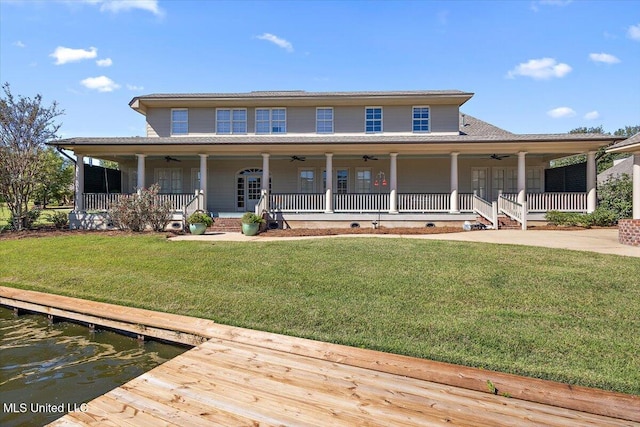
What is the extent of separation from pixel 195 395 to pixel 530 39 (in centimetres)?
1717

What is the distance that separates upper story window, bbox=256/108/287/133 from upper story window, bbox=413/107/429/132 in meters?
6.63

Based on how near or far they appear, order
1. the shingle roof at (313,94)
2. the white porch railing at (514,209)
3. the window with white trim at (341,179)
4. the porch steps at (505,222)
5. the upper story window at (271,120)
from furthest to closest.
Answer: the window with white trim at (341,179), the upper story window at (271,120), the shingle roof at (313,94), the porch steps at (505,222), the white porch railing at (514,209)

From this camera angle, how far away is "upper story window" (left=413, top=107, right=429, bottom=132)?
17.5m

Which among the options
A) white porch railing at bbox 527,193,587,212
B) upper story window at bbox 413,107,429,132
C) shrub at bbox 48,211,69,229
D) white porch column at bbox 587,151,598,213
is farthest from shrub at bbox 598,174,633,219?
shrub at bbox 48,211,69,229

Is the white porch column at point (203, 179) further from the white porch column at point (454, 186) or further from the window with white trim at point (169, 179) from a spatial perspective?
the white porch column at point (454, 186)

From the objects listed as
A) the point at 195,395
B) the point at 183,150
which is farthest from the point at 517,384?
the point at 183,150

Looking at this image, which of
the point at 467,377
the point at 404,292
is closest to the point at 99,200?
the point at 404,292

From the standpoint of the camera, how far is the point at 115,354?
452cm

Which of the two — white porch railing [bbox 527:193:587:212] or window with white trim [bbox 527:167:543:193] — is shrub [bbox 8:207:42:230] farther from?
window with white trim [bbox 527:167:543:193]

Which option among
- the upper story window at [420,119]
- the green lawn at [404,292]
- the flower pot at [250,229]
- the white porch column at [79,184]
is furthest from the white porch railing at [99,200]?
the upper story window at [420,119]

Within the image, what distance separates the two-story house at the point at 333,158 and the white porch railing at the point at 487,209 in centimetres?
6

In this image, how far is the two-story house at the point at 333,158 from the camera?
593 inches

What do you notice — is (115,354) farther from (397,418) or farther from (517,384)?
(517,384)

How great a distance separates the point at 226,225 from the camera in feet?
48.5
